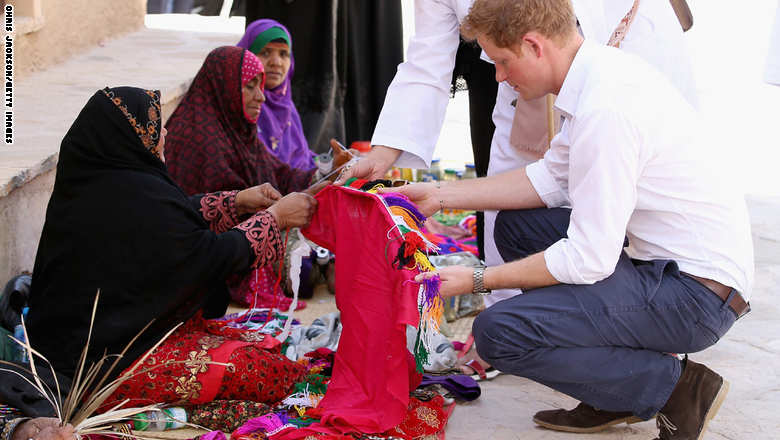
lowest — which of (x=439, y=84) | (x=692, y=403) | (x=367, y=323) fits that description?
(x=692, y=403)

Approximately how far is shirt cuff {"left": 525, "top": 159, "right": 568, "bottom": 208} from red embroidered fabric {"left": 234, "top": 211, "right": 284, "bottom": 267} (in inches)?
36.4

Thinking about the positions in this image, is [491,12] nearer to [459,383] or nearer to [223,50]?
[459,383]

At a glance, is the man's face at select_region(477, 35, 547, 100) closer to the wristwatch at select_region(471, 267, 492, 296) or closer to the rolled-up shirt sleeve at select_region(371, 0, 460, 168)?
the wristwatch at select_region(471, 267, 492, 296)

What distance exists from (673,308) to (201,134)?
100 inches

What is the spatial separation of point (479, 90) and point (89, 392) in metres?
2.38

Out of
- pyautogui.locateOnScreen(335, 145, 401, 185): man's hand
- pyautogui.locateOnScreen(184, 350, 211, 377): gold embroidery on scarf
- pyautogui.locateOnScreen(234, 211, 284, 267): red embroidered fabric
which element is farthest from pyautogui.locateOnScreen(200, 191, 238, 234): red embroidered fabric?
pyautogui.locateOnScreen(184, 350, 211, 377): gold embroidery on scarf

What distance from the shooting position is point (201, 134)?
166 inches

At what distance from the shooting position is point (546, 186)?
297cm

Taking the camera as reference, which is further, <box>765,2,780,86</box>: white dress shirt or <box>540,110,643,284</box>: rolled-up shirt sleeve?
<box>765,2,780,86</box>: white dress shirt

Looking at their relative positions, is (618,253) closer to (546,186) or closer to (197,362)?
(546,186)

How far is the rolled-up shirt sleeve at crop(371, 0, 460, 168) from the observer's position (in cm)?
347

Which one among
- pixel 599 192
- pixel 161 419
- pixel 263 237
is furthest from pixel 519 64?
pixel 161 419

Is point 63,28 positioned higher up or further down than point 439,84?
further down

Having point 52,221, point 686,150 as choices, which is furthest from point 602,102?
point 52,221
